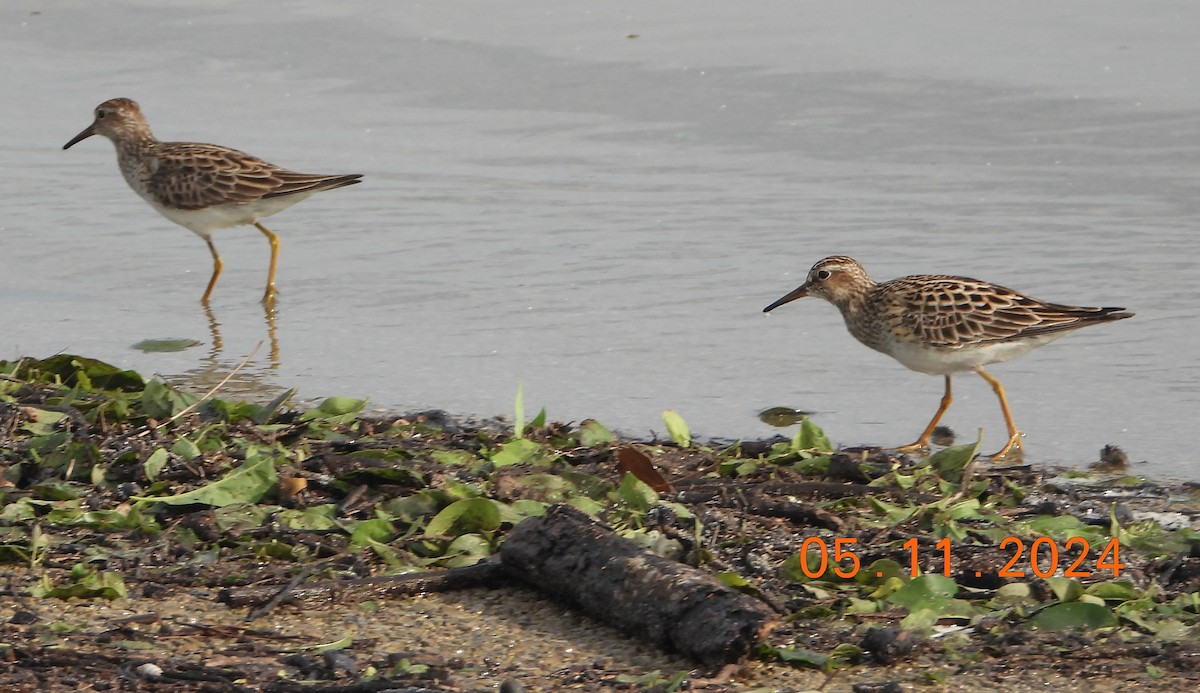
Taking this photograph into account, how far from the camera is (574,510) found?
439 centimetres

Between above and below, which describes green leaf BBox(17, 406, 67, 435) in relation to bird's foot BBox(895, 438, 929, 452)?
above

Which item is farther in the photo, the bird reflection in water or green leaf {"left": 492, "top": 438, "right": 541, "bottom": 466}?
the bird reflection in water

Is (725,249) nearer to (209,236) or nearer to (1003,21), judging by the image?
(209,236)

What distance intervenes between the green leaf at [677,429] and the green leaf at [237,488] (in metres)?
1.50

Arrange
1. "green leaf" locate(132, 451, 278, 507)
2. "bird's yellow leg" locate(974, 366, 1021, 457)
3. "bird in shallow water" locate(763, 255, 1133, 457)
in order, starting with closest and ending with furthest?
"green leaf" locate(132, 451, 278, 507) < "bird's yellow leg" locate(974, 366, 1021, 457) < "bird in shallow water" locate(763, 255, 1133, 457)

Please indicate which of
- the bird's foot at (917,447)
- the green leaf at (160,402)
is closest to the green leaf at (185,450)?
the green leaf at (160,402)

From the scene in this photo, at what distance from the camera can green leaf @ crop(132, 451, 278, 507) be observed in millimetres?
4949

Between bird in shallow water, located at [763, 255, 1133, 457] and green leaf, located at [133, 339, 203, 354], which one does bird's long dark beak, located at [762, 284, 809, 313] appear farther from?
green leaf, located at [133, 339, 203, 354]

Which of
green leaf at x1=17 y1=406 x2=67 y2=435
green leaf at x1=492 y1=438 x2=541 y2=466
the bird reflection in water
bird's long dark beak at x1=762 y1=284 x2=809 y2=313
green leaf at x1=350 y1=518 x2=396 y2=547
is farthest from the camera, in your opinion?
bird's long dark beak at x1=762 y1=284 x2=809 y2=313

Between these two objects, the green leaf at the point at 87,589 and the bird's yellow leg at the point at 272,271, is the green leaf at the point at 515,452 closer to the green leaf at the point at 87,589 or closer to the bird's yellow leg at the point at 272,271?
the green leaf at the point at 87,589

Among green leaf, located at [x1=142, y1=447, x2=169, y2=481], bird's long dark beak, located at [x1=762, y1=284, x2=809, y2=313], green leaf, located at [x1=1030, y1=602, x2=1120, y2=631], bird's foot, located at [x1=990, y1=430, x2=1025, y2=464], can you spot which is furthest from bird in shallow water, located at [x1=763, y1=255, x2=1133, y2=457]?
green leaf, located at [x1=142, y1=447, x2=169, y2=481]

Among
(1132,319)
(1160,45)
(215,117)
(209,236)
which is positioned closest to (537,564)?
(1132,319)

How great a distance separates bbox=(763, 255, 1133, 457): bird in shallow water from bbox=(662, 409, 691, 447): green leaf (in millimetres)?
1204

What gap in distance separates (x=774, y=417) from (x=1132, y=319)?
232cm
